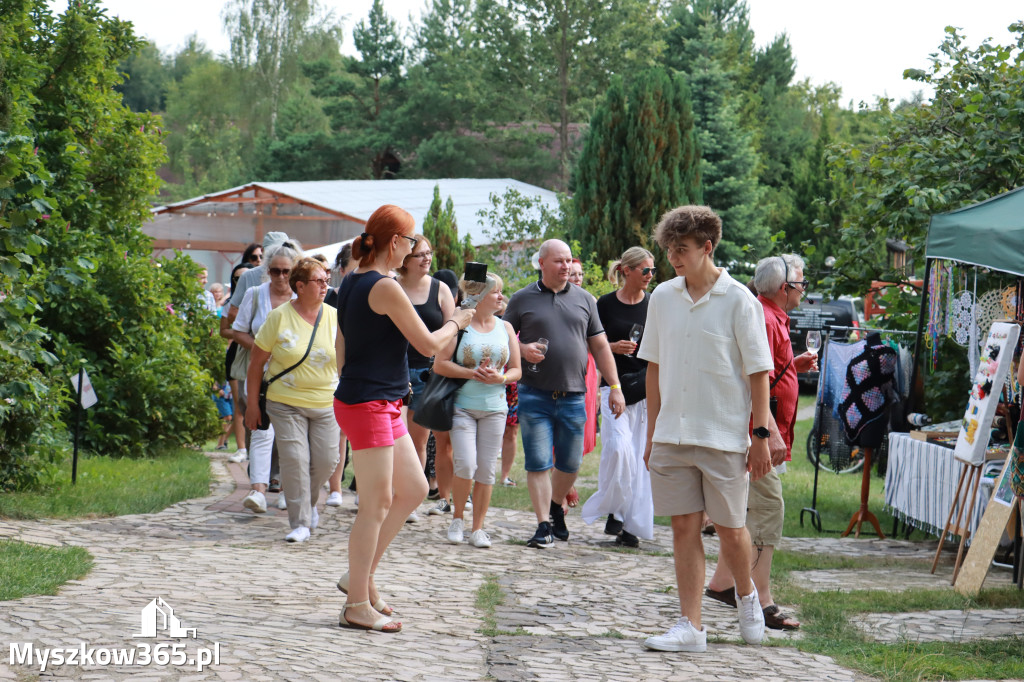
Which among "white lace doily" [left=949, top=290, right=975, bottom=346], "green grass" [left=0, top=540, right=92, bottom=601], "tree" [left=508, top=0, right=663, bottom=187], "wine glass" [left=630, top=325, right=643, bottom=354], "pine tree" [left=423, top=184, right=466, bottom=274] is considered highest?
"tree" [left=508, top=0, right=663, bottom=187]

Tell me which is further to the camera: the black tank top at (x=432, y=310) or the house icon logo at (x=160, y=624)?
the black tank top at (x=432, y=310)

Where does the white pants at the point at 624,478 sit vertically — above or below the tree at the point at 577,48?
below

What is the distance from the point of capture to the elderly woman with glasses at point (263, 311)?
7883 mm

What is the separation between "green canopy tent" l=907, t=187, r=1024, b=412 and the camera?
7137 millimetres

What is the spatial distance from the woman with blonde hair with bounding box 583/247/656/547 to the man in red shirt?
1.81 m

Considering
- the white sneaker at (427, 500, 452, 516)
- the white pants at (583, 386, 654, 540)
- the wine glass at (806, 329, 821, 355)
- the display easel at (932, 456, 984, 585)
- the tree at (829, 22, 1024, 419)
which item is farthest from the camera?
the tree at (829, 22, 1024, 419)

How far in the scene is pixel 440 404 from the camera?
→ 7328 millimetres

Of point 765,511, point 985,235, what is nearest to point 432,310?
point 765,511

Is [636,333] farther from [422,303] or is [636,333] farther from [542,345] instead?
[422,303]

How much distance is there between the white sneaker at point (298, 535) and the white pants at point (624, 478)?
2096mm

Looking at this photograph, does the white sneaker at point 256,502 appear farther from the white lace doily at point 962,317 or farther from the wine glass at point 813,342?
the white lace doily at point 962,317

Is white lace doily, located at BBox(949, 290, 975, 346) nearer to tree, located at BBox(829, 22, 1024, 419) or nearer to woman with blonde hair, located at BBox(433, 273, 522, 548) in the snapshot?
tree, located at BBox(829, 22, 1024, 419)

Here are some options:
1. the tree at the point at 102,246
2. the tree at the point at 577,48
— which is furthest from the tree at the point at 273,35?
the tree at the point at 102,246

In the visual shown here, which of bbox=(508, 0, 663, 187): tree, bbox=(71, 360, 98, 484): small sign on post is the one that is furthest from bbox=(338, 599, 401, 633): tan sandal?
bbox=(508, 0, 663, 187): tree
